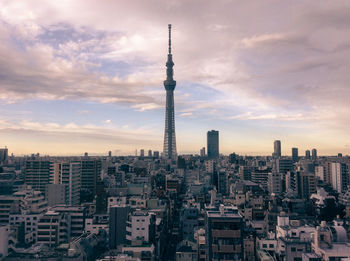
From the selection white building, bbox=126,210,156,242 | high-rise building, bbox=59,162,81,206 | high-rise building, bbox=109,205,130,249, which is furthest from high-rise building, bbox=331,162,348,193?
white building, bbox=126,210,156,242

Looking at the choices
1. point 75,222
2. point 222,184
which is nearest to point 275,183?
point 222,184

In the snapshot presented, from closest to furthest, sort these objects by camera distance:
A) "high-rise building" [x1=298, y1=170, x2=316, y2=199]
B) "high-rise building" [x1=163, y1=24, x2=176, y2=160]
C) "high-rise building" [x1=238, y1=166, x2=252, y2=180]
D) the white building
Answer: the white building, "high-rise building" [x1=298, y1=170, x2=316, y2=199], "high-rise building" [x1=238, y1=166, x2=252, y2=180], "high-rise building" [x1=163, y1=24, x2=176, y2=160]

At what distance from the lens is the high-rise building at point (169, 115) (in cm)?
15362

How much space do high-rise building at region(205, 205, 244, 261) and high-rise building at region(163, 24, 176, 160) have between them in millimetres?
129311

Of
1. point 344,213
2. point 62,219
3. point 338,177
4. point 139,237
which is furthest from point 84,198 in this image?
point 338,177

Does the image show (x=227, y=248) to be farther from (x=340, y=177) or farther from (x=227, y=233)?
(x=340, y=177)

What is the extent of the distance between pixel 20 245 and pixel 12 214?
21.2ft

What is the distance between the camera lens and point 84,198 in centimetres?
7012

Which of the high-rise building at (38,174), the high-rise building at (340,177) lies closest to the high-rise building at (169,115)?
the high-rise building at (340,177)

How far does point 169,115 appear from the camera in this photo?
15550cm

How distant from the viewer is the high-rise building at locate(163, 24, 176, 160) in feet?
504

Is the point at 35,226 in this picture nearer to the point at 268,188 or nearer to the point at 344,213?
the point at 344,213

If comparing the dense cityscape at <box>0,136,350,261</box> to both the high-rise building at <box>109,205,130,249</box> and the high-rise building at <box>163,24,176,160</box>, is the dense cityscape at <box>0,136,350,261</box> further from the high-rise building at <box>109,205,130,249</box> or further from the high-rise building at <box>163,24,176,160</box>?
the high-rise building at <box>163,24,176,160</box>

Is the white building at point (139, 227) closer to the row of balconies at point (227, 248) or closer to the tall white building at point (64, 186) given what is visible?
the row of balconies at point (227, 248)
